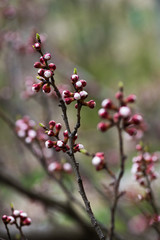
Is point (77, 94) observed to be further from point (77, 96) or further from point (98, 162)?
point (98, 162)

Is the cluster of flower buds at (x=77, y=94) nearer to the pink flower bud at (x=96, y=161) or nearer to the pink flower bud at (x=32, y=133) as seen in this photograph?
the pink flower bud at (x=96, y=161)

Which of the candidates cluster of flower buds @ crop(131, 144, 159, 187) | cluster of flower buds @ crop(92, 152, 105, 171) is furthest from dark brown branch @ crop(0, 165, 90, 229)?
cluster of flower buds @ crop(92, 152, 105, 171)

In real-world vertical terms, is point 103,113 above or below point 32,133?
below

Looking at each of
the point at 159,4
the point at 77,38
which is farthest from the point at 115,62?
the point at 159,4

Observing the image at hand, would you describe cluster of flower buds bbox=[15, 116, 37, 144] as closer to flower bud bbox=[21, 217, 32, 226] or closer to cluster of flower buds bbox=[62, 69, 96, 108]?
flower bud bbox=[21, 217, 32, 226]

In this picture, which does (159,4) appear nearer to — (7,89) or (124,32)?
(7,89)

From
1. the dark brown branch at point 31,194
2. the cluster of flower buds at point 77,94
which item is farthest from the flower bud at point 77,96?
the dark brown branch at point 31,194

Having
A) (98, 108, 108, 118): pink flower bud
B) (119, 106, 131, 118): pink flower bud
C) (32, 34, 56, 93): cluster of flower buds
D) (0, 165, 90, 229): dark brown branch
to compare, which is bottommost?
(119, 106, 131, 118): pink flower bud

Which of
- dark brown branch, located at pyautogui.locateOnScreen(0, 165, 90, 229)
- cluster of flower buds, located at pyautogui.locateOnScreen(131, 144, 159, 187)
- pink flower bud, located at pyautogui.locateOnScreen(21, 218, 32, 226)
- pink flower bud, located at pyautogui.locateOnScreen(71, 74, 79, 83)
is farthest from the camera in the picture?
dark brown branch, located at pyautogui.locateOnScreen(0, 165, 90, 229)

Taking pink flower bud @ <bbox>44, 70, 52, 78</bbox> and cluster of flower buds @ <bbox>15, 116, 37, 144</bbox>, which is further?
cluster of flower buds @ <bbox>15, 116, 37, 144</bbox>

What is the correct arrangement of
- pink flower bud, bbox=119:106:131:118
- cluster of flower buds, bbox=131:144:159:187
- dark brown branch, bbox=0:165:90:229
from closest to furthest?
pink flower bud, bbox=119:106:131:118 < cluster of flower buds, bbox=131:144:159:187 < dark brown branch, bbox=0:165:90:229

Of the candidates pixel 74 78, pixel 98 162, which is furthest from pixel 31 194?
pixel 74 78
